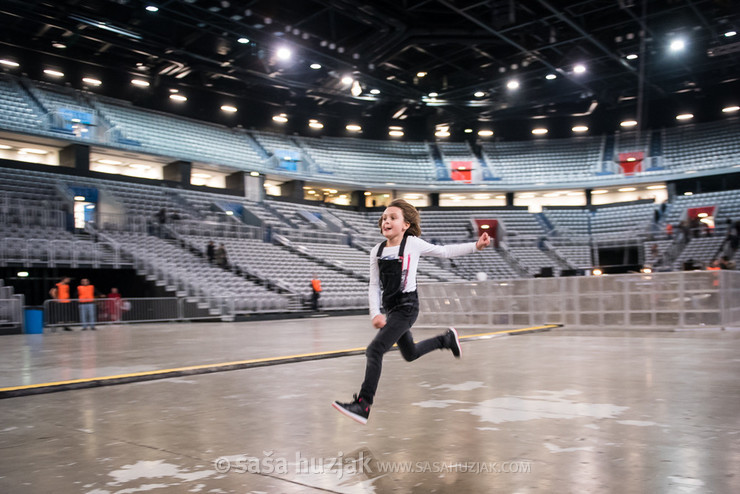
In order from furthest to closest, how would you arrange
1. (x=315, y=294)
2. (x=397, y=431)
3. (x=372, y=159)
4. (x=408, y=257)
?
(x=372, y=159) < (x=315, y=294) < (x=408, y=257) < (x=397, y=431)

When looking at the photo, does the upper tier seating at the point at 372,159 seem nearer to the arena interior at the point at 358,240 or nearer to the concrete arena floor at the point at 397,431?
the arena interior at the point at 358,240

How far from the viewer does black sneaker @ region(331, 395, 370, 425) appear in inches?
138

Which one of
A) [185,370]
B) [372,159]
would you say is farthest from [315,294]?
[372,159]

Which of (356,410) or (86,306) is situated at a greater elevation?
(86,306)

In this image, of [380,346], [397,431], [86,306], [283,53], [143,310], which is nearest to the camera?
[397,431]

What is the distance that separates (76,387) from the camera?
5434 millimetres

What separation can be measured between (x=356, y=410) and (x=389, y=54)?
27.4 metres

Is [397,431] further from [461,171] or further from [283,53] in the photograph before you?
[461,171]

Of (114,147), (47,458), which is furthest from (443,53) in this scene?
(47,458)

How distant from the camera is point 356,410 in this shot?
353 centimetres

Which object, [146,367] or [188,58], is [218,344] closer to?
[146,367]

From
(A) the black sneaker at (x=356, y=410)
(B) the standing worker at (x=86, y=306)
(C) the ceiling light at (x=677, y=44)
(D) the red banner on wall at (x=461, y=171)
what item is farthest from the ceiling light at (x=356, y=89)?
(A) the black sneaker at (x=356, y=410)

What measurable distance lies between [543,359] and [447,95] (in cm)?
3116

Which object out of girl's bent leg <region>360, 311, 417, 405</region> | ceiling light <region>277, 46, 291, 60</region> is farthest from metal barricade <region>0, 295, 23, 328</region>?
ceiling light <region>277, 46, 291, 60</region>
